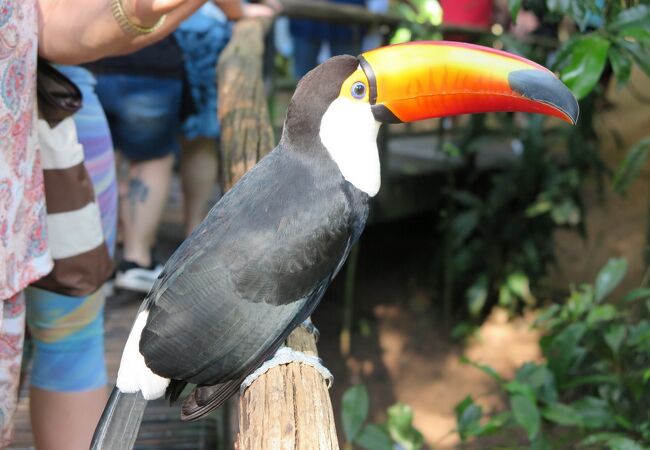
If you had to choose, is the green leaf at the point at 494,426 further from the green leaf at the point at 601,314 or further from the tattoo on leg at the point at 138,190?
the tattoo on leg at the point at 138,190

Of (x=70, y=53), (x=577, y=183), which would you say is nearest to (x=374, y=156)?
(x=70, y=53)

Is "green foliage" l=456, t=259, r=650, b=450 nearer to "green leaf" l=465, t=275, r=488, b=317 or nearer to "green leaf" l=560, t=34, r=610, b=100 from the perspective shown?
"green leaf" l=560, t=34, r=610, b=100

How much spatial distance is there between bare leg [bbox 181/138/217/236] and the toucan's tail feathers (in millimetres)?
2117

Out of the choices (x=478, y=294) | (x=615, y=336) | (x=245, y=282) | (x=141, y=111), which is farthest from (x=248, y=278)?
(x=478, y=294)

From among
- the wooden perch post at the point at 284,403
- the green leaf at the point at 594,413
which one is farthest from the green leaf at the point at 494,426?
the wooden perch post at the point at 284,403

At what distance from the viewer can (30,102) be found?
1.66 metres

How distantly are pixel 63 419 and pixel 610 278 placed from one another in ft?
6.06

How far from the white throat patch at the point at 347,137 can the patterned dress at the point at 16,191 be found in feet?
1.94

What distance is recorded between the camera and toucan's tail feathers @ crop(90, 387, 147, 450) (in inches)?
62.0

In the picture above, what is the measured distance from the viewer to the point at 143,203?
11.4 feet

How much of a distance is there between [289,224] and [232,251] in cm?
12

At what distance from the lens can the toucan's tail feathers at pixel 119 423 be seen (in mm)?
1575

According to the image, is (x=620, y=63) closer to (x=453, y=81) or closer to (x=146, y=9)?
(x=453, y=81)

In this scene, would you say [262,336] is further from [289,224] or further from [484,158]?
[484,158]
